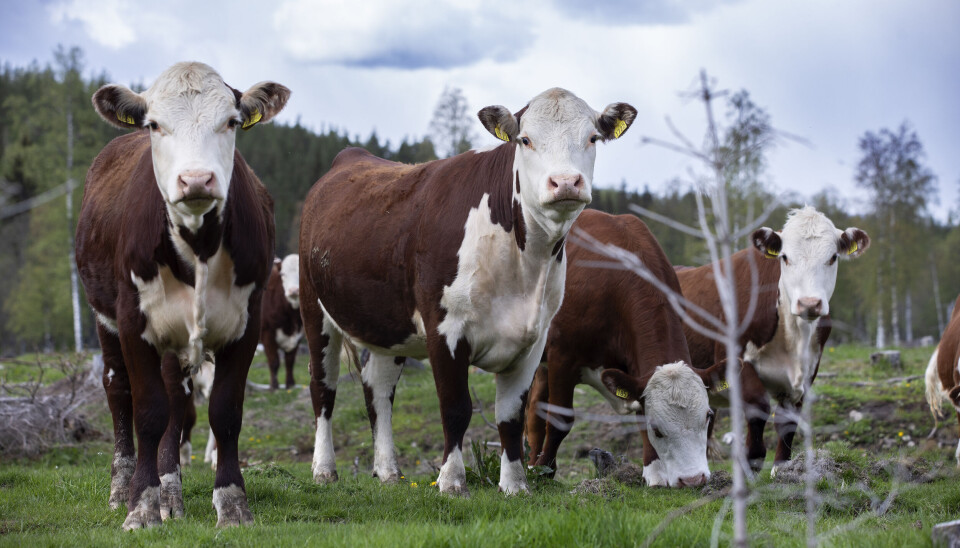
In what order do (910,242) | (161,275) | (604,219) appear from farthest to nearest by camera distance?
(910,242)
(604,219)
(161,275)

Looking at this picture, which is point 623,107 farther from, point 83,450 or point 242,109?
point 83,450

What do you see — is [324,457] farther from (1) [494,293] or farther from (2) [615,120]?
(2) [615,120]

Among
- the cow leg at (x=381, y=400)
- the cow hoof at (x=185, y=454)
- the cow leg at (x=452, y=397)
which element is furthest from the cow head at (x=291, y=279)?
the cow leg at (x=452, y=397)

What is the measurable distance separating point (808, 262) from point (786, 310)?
60cm

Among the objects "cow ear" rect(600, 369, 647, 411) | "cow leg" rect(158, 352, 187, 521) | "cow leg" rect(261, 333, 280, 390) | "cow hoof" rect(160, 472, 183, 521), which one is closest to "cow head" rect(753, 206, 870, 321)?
"cow ear" rect(600, 369, 647, 411)

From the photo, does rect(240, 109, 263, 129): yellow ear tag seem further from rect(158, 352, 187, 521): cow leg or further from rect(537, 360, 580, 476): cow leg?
rect(537, 360, 580, 476): cow leg

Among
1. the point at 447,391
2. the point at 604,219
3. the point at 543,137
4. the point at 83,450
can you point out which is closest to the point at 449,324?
the point at 447,391

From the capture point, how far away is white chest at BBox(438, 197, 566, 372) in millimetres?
6363

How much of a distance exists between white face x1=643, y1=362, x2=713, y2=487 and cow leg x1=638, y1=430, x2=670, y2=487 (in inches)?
3.9

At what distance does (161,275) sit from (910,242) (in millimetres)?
41945

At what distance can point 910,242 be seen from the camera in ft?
135

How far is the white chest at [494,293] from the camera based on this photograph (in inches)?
251

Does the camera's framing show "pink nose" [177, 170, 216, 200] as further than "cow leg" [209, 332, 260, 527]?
No

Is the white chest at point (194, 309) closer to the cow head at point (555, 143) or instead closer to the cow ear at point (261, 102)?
the cow ear at point (261, 102)
